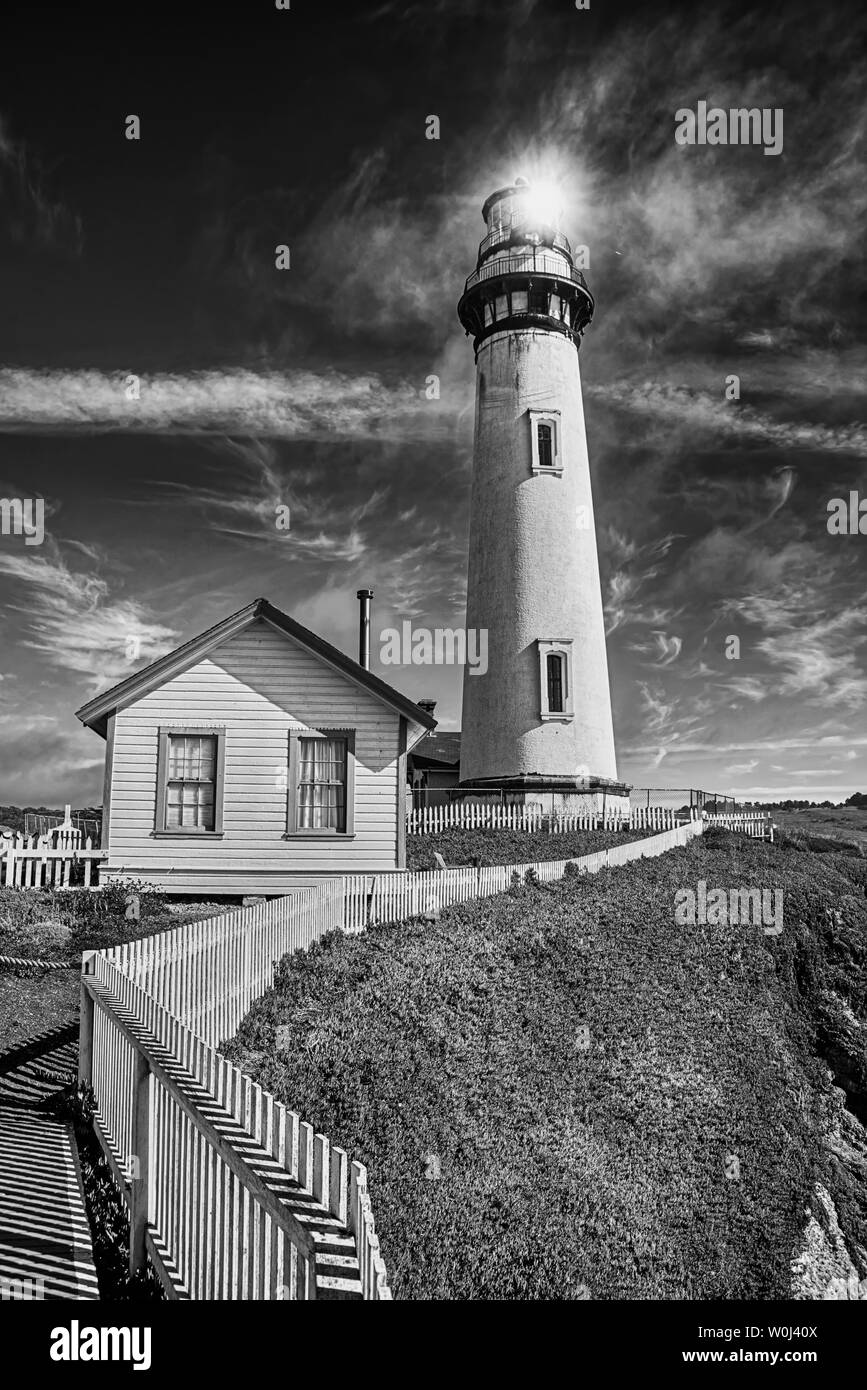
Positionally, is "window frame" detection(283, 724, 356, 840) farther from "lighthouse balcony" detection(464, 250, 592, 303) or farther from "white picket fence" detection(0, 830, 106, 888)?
"lighthouse balcony" detection(464, 250, 592, 303)

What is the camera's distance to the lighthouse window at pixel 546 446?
1296 inches

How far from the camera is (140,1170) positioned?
592 centimetres

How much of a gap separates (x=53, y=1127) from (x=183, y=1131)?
3.17 metres

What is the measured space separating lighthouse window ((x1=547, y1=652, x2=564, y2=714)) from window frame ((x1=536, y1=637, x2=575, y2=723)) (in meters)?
0.07

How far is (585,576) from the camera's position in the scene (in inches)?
1296

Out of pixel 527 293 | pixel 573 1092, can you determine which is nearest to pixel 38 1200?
pixel 573 1092

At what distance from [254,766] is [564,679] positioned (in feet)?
51.7

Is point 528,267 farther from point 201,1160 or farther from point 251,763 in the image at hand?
point 201,1160

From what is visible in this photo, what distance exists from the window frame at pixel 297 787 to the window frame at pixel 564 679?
14.2 meters
